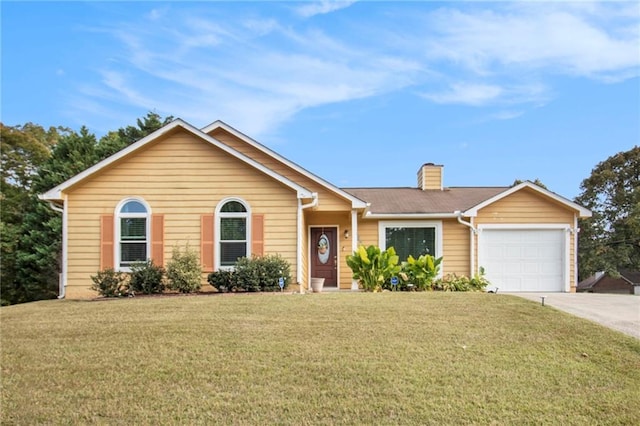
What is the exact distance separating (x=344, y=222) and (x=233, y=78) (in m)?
5.76

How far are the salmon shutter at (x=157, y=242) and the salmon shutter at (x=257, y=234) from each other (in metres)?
2.33

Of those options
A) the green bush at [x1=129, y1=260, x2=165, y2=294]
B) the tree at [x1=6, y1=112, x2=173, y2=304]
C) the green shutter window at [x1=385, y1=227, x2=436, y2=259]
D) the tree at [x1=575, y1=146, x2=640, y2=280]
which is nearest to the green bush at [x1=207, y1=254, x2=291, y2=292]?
the green bush at [x1=129, y1=260, x2=165, y2=294]

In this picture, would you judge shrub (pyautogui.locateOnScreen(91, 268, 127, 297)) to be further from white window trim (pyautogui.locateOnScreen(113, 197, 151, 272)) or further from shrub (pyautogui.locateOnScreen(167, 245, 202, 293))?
shrub (pyautogui.locateOnScreen(167, 245, 202, 293))

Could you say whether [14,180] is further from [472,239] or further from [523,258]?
[523,258]

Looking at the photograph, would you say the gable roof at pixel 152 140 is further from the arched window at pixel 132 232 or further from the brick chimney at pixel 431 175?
the brick chimney at pixel 431 175

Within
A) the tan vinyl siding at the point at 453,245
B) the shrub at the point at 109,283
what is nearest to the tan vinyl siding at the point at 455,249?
the tan vinyl siding at the point at 453,245

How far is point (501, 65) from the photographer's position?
1569 cm

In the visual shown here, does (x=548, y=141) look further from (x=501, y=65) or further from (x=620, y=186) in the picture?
(x=620, y=186)

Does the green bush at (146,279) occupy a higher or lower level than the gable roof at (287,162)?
lower

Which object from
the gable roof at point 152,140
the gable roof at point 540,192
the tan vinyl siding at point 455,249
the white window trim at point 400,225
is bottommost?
the tan vinyl siding at point 455,249

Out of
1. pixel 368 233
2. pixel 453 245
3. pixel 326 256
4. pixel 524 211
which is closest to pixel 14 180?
pixel 326 256

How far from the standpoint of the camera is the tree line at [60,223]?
2834cm

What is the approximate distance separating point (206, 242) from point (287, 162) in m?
3.76

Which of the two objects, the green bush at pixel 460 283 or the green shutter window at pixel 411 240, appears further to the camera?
the green shutter window at pixel 411 240
